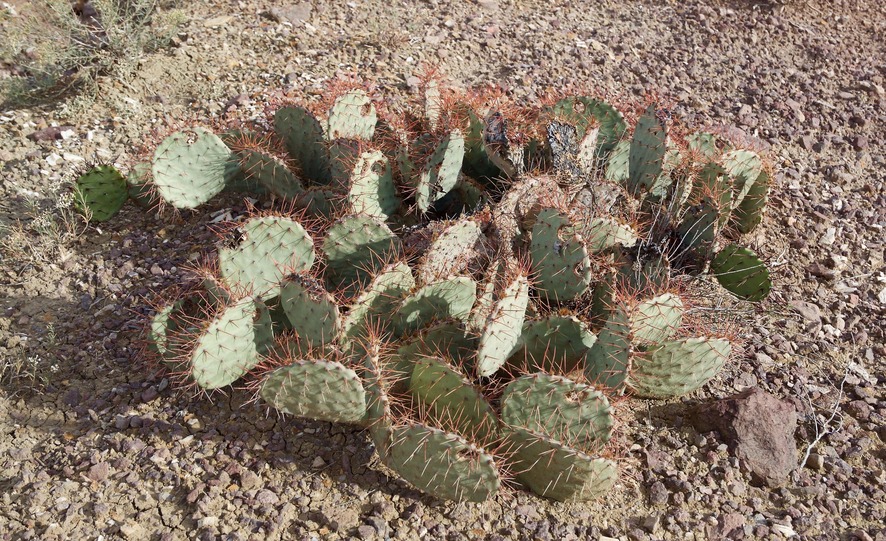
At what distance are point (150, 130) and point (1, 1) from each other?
258cm

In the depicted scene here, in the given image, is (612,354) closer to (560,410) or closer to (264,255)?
(560,410)

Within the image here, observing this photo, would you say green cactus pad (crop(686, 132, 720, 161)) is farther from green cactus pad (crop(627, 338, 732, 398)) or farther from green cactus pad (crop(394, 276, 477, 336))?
green cactus pad (crop(394, 276, 477, 336))

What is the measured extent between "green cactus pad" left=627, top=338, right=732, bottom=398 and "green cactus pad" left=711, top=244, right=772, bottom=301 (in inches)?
26.3

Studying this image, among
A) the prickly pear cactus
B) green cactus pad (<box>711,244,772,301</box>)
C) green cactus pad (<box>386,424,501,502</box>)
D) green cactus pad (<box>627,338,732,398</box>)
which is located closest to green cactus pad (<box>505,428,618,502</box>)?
the prickly pear cactus

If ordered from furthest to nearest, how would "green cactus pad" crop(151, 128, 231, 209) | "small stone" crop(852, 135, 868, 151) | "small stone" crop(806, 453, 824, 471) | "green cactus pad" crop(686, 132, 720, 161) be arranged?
"small stone" crop(852, 135, 868, 151)
"green cactus pad" crop(686, 132, 720, 161)
"green cactus pad" crop(151, 128, 231, 209)
"small stone" crop(806, 453, 824, 471)

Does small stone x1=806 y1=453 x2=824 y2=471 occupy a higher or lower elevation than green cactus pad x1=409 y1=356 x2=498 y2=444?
lower

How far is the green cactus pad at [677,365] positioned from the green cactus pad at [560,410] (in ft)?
1.15

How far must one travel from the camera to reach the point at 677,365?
307 cm

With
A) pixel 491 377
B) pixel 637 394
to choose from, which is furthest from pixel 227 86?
pixel 637 394

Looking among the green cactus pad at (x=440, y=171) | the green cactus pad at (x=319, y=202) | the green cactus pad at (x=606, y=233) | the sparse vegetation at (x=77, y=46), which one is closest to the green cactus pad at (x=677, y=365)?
the green cactus pad at (x=606, y=233)

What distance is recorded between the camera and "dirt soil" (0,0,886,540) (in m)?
2.80

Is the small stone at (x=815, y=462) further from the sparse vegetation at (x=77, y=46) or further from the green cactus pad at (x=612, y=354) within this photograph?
the sparse vegetation at (x=77, y=46)

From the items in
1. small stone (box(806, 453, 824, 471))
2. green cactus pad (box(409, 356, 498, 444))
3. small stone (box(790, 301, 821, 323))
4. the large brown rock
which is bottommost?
small stone (box(806, 453, 824, 471))

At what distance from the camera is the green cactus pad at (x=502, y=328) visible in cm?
273
